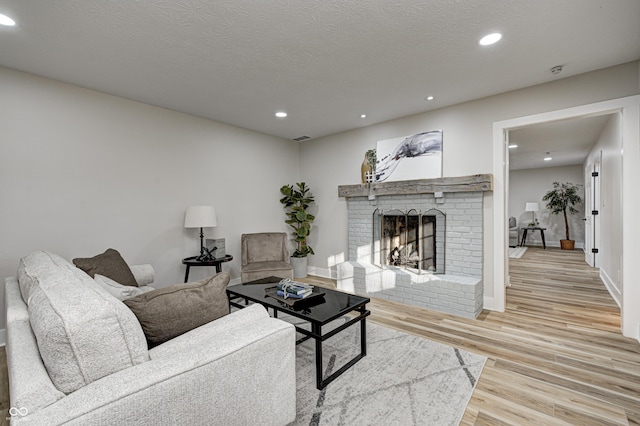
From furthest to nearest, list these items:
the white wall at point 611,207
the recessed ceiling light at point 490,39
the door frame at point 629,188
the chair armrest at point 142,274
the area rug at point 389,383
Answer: the white wall at point 611,207, the chair armrest at point 142,274, the door frame at point 629,188, the recessed ceiling light at point 490,39, the area rug at point 389,383

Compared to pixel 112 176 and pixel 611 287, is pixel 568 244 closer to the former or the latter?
pixel 611 287

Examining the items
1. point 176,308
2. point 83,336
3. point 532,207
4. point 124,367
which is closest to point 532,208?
point 532,207

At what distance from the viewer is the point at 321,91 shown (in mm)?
3227

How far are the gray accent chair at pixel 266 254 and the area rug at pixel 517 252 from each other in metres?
5.77

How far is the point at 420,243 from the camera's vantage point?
13.1ft

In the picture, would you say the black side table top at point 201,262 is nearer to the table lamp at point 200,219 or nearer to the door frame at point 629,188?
the table lamp at point 200,219

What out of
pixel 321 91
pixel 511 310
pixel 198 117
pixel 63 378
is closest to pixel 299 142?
pixel 198 117

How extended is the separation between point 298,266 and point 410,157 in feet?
8.51

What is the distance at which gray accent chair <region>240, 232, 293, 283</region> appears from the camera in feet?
13.3

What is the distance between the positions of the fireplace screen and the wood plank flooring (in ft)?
2.25

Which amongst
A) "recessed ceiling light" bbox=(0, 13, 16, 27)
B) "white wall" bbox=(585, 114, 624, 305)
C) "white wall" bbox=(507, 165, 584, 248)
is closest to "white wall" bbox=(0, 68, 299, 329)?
"recessed ceiling light" bbox=(0, 13, 16, 27)

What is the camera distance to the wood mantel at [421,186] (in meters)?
3.36

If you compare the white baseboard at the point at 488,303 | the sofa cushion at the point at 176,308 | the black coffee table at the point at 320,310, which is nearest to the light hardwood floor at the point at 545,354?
the white baseboard at the point at 488,303

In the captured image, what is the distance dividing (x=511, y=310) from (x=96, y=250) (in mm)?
4760
